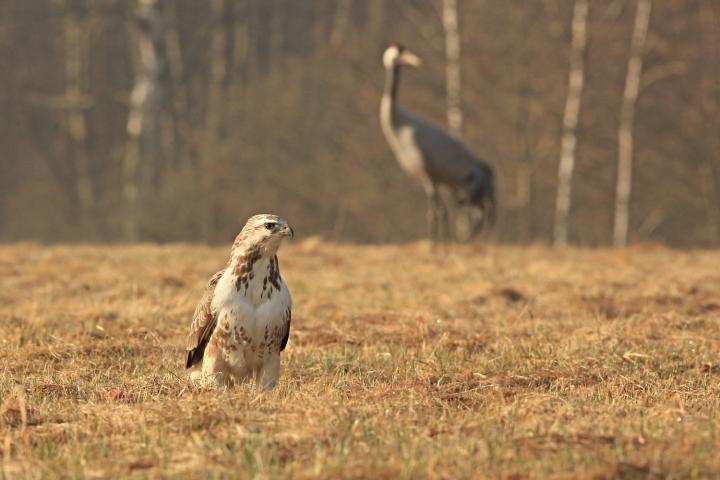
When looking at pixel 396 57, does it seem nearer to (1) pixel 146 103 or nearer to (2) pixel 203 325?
(1) pixel 146 103

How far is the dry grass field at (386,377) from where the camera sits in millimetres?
4645

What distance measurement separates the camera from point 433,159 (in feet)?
51.6

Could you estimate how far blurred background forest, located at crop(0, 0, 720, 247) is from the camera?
27500 mm

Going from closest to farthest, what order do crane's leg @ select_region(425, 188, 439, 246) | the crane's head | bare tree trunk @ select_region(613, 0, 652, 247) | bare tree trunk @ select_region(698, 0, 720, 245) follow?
crane's leg @ select_region(425, 188, 439, 246) < the crane's head < bare tree trunk @ select_region(613, 0, 652, 247) < bare tree trunk @ select_region(698, 0, 720, 245)

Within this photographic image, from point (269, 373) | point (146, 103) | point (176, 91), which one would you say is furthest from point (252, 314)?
point (176, 91)

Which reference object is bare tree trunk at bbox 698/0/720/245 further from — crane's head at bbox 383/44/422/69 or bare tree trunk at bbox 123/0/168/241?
bare tree trunk at bbox 123/0/168/241

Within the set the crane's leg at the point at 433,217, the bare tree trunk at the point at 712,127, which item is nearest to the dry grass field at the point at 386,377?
the crane's leg at the point at 433,217

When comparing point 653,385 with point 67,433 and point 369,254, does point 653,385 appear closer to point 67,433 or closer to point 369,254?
point 67,433

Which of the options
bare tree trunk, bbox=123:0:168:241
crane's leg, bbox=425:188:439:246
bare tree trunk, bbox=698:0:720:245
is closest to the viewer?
crane's leg, bbox=425:188:439:246

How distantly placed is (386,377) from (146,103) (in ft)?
56.8

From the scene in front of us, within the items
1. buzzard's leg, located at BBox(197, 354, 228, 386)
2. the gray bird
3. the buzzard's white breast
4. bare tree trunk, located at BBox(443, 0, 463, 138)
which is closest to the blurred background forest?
bare tree trunk, located at BBox(443, 0, 463, 138)

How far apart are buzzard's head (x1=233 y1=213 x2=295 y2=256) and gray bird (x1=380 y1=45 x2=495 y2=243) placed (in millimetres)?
9315

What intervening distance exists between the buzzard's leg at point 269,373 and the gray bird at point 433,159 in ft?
30.3

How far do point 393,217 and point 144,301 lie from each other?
22.5m
